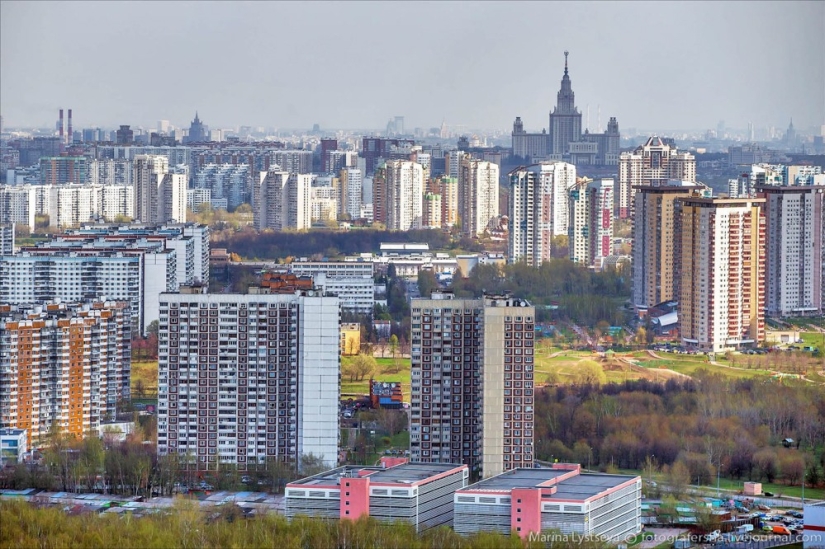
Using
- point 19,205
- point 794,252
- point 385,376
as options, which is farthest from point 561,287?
point 19,205

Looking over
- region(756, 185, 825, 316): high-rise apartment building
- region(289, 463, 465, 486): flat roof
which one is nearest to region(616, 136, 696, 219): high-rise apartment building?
region(756, 185, 825, 316): high-rise apartment building

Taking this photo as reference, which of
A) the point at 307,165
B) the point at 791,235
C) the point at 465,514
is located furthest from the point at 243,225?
the point at 465,514

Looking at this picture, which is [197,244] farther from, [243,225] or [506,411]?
[506,411]

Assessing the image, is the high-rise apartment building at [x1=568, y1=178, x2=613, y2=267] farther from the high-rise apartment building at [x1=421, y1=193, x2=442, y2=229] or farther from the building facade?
the building facade

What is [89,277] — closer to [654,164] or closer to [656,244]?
[656,244]

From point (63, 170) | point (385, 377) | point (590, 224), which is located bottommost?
point (385, 377)

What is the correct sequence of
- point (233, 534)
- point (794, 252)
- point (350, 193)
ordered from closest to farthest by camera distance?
point (233, 534), point (794, 252), point (350, 193)

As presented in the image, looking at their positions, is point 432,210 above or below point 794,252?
above
